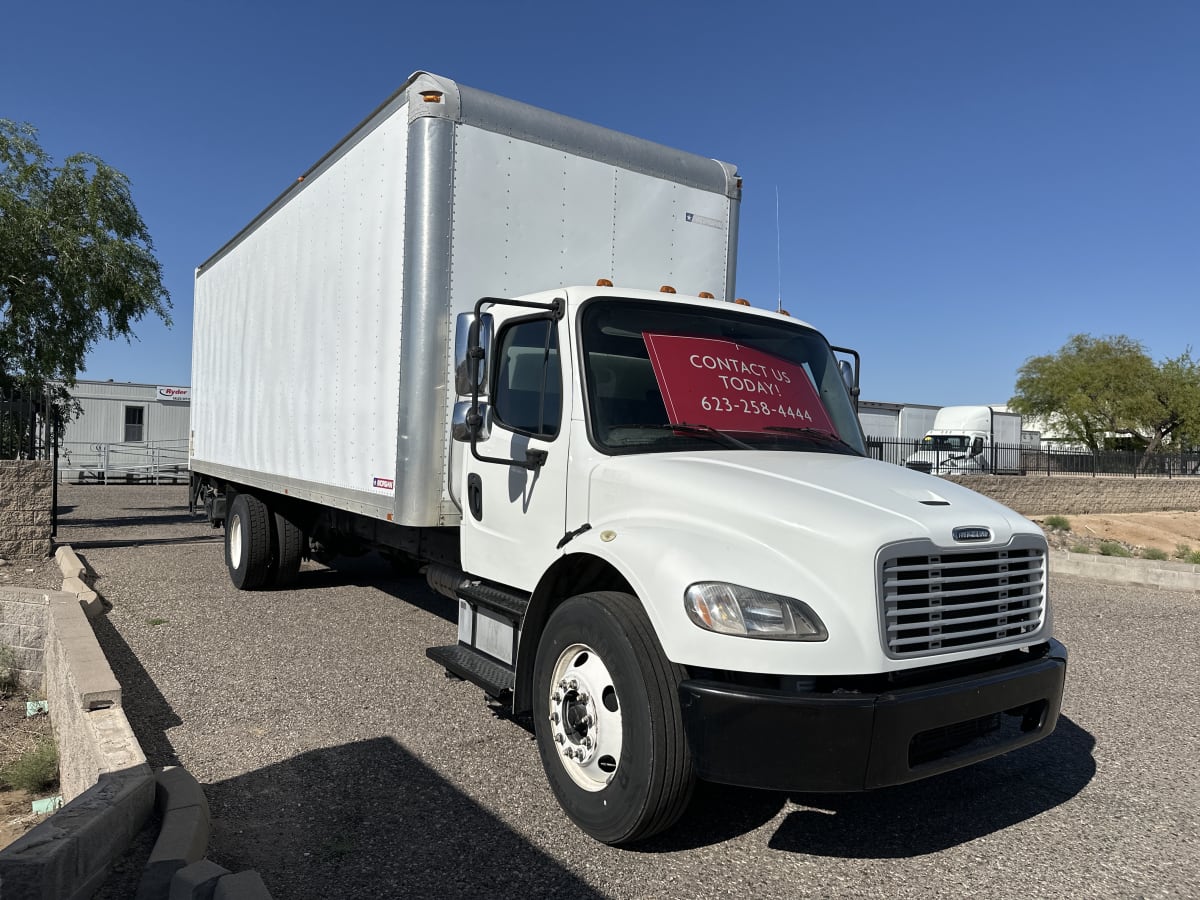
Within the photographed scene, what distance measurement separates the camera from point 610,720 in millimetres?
3555

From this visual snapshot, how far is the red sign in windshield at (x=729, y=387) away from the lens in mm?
4262

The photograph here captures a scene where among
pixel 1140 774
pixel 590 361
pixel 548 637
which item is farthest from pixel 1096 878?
pixel 590 361

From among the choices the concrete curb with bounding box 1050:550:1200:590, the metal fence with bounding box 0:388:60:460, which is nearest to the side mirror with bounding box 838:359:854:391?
the concrete curb with bounding box 1050:550:1200:590

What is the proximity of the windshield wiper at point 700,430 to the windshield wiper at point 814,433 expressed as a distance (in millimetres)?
235

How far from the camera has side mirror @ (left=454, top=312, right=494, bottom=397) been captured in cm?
443

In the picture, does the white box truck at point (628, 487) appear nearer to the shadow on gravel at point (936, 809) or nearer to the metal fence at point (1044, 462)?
the shadow on gravel at point (936, 809)

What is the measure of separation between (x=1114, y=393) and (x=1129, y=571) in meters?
39.6

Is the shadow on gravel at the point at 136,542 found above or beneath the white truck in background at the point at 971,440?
beneath

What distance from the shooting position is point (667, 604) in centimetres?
→ 327

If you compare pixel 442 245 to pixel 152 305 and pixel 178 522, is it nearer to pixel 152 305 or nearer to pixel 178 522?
pixel 152 305

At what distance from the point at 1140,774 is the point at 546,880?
3.32 metres

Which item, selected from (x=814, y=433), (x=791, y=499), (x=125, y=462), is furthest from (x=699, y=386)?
(x=125, y=462)

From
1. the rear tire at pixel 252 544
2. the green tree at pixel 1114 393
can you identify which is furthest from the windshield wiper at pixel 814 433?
the green tree at pixel 1114 393

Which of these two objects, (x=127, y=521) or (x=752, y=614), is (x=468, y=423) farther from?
(x=127, y=521)
